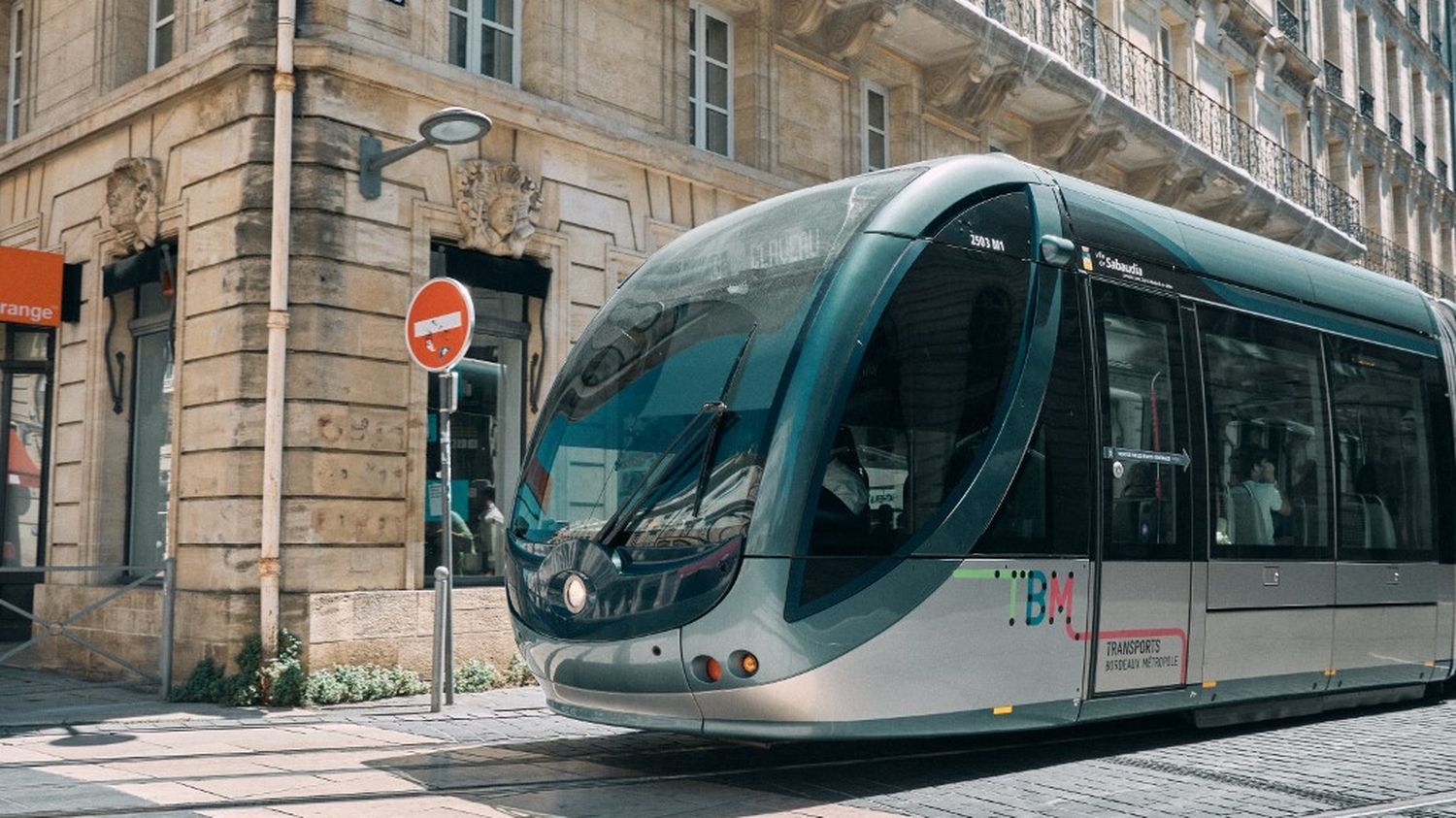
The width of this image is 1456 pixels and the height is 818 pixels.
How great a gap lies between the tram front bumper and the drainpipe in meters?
3.97

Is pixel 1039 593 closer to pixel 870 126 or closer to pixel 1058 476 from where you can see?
pixel 1058 476

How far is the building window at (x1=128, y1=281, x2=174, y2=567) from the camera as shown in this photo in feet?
38.6

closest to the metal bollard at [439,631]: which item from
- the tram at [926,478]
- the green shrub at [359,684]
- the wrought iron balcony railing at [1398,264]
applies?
the green shrub at [359,684]

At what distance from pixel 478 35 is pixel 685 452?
694 cm

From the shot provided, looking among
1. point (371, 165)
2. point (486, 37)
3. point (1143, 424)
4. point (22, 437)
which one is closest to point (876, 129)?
point (486, 37)

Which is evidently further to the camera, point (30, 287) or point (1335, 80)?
point (1335, 80)

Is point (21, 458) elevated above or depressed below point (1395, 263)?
below

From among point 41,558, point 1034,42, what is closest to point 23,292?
point 41,558

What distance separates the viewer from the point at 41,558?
41.7ft

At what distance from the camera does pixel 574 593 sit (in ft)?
21.6

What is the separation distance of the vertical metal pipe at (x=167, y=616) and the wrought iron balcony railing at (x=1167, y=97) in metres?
11.3

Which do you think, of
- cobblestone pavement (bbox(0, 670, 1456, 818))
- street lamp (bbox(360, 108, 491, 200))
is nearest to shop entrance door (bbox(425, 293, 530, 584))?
street lamp (bbox(360, 108, 491, 200))

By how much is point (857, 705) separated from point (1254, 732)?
361 centimetres

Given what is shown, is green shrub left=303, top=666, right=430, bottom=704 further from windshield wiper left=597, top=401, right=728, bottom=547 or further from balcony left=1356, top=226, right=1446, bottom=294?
balcony left=1356, top=226, right=1446, bottom=294
